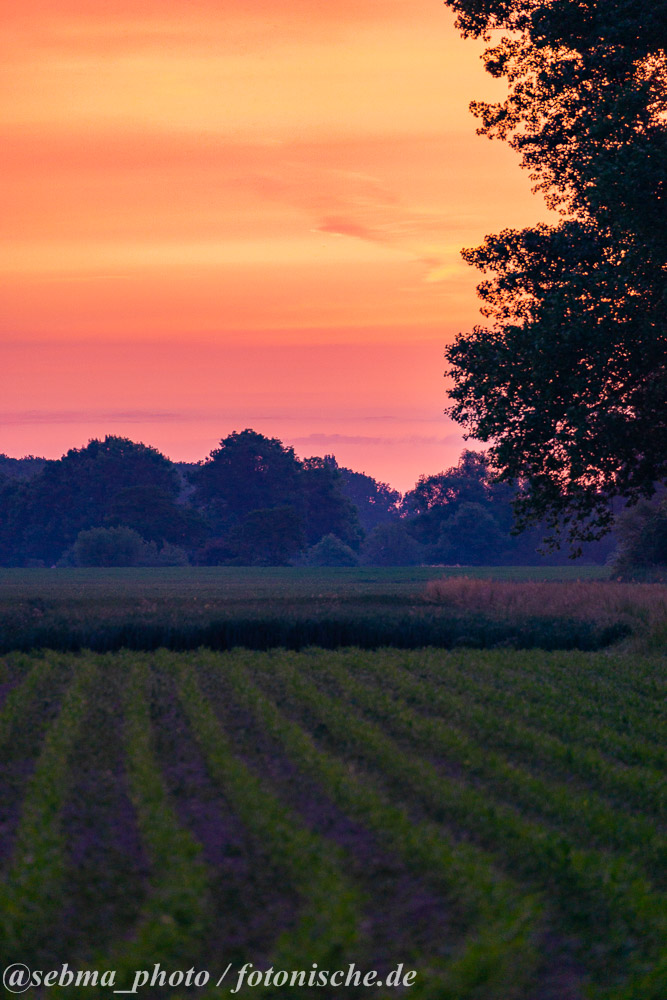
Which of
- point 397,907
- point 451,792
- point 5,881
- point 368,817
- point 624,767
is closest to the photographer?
point 397,907

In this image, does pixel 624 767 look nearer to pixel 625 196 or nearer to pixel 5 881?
pixel 5 881

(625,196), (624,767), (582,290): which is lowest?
(624,767)

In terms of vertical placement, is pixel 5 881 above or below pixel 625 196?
below

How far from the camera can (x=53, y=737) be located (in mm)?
14688

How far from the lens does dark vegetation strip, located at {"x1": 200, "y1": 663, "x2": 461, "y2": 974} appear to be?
7.25 m

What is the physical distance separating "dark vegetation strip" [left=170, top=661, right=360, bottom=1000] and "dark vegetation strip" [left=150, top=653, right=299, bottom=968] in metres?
0.12

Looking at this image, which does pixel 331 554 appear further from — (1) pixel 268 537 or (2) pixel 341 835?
(2) pixel 341 835

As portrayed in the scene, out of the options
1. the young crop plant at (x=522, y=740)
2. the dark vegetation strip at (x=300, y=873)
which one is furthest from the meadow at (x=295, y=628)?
the dark vegetation strip at (x=300, y=873)

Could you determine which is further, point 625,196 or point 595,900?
point 625,196

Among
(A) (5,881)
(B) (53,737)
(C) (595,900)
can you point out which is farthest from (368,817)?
(B) (53,737)

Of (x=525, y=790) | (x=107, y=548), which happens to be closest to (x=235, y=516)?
(x=107, y=548)

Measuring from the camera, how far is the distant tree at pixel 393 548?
13675cm

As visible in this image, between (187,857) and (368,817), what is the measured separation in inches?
89.0

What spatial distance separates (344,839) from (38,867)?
3.04m
